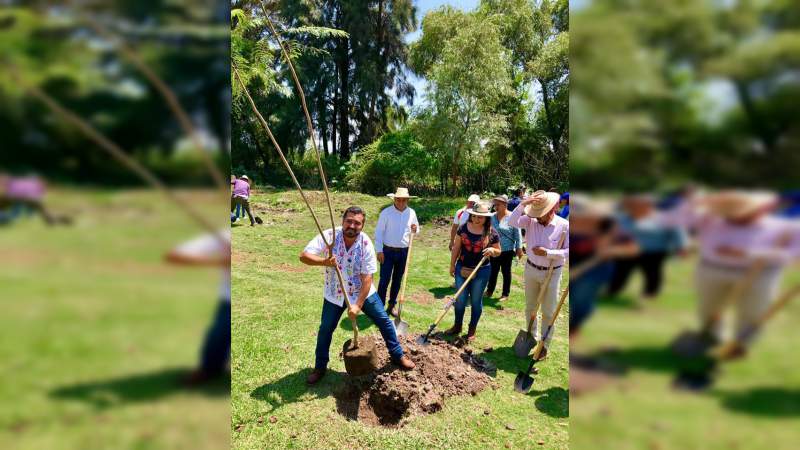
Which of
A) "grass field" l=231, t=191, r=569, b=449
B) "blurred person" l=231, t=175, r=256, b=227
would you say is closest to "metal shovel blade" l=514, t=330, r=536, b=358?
"grass field" l=231, t=191, r=569, b=449

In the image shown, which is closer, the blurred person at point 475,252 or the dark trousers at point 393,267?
the blurred person at point 475,252

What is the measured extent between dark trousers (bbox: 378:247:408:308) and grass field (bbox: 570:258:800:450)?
466 centimetres

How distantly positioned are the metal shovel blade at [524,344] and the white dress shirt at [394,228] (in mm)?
1911

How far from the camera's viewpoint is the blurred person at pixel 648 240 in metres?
0.75

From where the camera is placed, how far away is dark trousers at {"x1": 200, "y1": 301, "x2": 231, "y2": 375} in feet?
3.16

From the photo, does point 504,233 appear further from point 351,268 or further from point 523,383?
point 351,268

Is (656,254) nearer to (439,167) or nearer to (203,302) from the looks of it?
(203,302)

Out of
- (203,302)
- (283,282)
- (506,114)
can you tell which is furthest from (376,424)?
(506,114)

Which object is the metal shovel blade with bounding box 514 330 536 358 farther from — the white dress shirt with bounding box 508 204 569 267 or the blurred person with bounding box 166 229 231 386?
the blurred person with bounding box 166 229 231 386

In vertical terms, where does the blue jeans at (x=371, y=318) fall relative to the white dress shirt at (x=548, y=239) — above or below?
below

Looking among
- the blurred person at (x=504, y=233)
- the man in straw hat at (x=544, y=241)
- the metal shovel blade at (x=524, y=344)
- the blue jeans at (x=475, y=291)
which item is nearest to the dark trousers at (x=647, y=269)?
the man in straw hat at (x=544, y=241)

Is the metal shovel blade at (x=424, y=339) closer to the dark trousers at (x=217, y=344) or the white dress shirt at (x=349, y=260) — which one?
the white dress shirt at (x=349, y=260)

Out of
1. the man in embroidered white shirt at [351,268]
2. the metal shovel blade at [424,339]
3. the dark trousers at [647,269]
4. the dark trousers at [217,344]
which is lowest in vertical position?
the metal shovel blade at [424,339]

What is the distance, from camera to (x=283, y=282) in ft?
25.3
